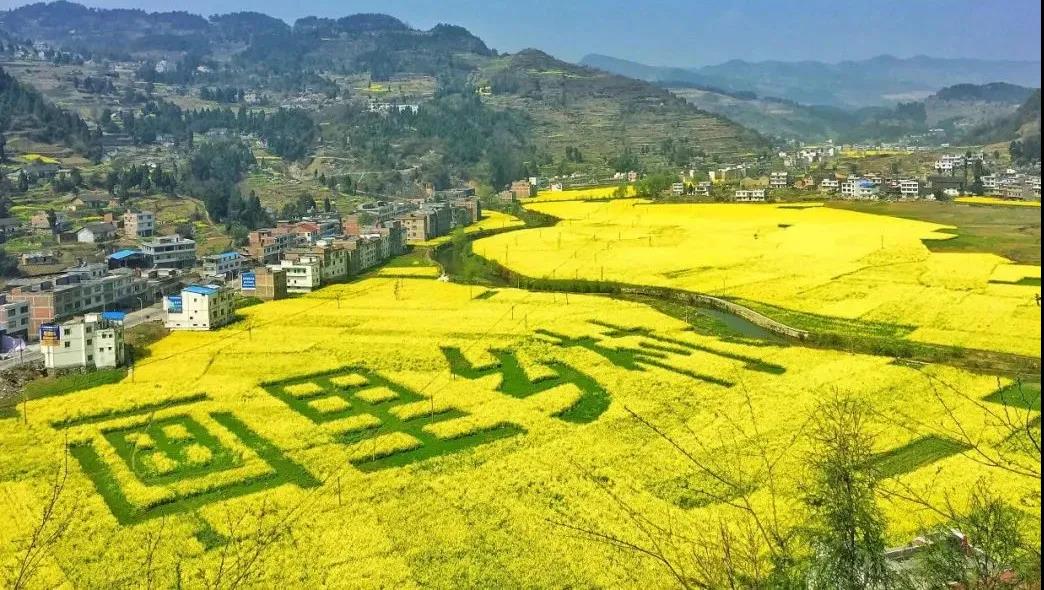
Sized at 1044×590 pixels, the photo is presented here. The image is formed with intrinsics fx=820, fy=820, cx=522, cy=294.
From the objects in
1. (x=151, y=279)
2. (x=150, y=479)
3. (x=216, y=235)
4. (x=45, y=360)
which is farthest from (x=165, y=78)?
(x=150, y=479)

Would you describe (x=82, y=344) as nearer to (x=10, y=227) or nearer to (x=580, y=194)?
(x=10, y=227)

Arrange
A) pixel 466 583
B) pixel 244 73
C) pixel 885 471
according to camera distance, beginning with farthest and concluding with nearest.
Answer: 1. pixel 244 73
2. pixel 885 471
3. pixel 466 583

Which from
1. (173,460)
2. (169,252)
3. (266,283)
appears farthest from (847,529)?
(169,252)

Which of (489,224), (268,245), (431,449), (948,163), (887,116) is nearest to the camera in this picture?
(431,449)

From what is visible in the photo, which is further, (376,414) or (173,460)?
(376,414)

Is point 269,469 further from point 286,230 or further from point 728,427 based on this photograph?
point 286,230
